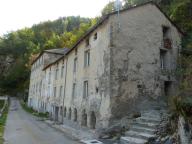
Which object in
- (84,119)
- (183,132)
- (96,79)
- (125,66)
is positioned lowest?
(84,119)

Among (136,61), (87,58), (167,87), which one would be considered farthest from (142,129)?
(87,58)

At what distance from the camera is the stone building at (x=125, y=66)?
1500cm

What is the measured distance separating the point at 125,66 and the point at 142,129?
493 centimetres

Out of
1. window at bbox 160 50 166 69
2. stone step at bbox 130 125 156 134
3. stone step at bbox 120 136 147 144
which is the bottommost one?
stone step at bbox 120 136 147 144

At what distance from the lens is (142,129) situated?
12.2 metres

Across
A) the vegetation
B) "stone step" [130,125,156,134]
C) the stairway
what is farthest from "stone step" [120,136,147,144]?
the vegetation

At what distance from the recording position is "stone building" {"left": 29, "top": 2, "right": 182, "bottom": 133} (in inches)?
591

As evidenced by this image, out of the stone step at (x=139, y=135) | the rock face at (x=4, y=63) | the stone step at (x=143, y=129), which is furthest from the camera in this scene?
the rock face at (x=4, y=63)

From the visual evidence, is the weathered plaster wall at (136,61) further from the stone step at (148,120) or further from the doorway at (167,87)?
the stone step at (148,120)

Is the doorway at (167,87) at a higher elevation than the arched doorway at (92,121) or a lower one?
higher

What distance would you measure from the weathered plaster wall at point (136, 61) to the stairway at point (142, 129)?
1.48 m

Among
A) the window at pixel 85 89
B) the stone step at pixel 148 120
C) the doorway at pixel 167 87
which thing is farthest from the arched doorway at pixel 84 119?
the doorway at pixel 167 87

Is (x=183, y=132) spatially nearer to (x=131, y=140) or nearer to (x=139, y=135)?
(x=139, y=135)

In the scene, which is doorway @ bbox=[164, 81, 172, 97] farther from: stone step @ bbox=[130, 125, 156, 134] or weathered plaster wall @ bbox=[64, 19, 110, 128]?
stone step @ bbox=[130, 125, 156, 134]
